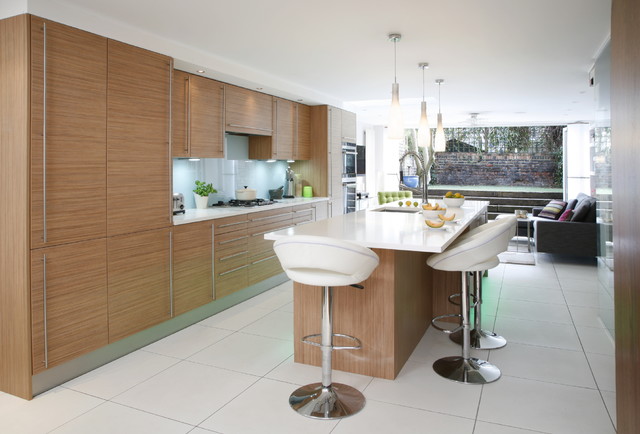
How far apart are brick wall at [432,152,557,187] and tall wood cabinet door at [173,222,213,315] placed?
933 cm

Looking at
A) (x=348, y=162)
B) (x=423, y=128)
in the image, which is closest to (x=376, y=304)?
(x=423, y=128)

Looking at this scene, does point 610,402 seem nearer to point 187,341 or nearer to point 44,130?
point 187,341

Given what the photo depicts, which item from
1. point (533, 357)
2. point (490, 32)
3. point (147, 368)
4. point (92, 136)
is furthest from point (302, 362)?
point (490, 32)

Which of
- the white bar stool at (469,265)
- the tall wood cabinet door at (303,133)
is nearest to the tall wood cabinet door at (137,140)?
the white bar stool at (469,265)

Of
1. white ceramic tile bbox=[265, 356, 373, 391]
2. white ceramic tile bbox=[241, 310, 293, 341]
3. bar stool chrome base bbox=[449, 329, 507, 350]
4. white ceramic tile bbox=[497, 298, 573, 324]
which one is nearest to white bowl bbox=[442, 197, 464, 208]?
white ceramic tile bbox=[497, 298, 573, 324]

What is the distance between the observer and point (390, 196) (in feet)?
27.3

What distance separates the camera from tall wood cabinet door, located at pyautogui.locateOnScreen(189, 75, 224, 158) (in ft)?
14.1

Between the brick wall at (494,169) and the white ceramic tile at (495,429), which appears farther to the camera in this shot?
the brick wall at (494,169)

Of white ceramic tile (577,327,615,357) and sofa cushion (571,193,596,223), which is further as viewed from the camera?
sofa cushion (571,193,596,223)

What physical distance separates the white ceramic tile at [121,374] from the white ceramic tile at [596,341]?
120 inches

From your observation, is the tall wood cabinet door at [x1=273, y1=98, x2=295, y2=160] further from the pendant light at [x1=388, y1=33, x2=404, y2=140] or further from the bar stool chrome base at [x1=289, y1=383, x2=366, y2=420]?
the bar stool chrome base at [x1=289, y1=383, x2=366, y2=420]

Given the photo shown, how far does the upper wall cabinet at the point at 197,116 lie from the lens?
4.12 metres

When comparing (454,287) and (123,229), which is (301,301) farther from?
(454,287)

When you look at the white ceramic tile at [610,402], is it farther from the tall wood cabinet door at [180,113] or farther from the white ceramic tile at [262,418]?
the tall wood cabinet door at [180,113]
